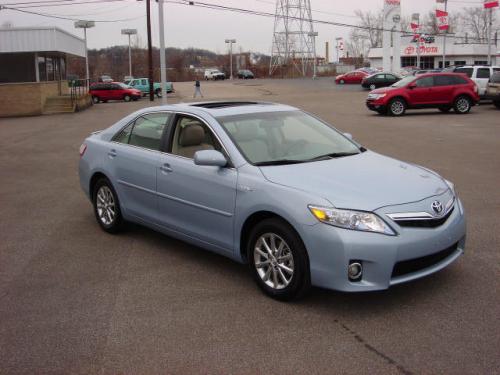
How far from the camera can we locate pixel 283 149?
18.1 feet

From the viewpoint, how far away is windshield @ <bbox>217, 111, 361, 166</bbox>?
5.36m

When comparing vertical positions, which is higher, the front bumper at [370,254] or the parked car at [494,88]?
the parked car at [494,88]

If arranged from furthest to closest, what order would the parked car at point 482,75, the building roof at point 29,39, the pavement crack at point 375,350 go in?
the building roof at point 29,39, the parked car at point 482,75, the pavement crack at point 375,350

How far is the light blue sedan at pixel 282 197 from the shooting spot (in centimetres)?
436

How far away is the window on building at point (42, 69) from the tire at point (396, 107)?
75.3 feet

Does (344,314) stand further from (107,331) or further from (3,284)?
(3,284)

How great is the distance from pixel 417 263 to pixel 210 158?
1.88 metres

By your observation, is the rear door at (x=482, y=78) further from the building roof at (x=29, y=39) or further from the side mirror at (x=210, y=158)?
the side mirror at (x=210, y=158)

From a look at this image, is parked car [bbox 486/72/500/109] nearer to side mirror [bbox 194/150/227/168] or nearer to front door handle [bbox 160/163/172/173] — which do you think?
front door handle [bbox 160/163/172/173]

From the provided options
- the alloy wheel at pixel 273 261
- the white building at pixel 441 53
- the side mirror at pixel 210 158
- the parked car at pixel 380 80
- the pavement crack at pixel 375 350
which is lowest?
the pavement crack at pixel 375 350

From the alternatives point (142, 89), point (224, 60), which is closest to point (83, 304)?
point (142, 89)

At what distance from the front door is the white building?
79660 mm

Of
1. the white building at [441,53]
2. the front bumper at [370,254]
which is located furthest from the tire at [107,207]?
the white building at [441,53]

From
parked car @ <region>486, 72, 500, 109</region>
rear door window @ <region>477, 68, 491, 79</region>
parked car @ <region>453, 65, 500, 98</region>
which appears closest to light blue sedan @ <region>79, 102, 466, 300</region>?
parked car @ <region>486, 72, 500, 109</region>
